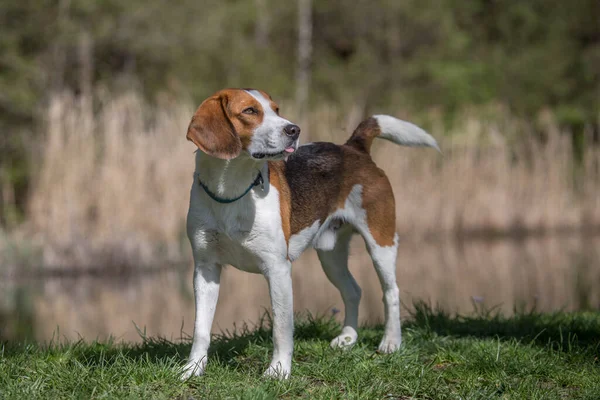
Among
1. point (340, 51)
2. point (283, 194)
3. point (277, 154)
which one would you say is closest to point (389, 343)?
point (283, 194)

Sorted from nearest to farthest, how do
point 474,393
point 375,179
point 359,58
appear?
point 474,393, point 375,179, point 359,58

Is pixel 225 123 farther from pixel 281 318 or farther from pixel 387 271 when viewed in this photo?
pixel 387 271

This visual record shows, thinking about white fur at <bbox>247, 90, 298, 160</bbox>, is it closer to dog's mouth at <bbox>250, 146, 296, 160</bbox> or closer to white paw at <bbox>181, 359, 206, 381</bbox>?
dog's mouth at <bbox>250, 146, 296, 160</bbox>

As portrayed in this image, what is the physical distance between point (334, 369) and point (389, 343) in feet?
2.82

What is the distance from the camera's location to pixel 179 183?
11844mm

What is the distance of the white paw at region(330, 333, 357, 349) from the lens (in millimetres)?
4967

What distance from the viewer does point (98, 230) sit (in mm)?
11305

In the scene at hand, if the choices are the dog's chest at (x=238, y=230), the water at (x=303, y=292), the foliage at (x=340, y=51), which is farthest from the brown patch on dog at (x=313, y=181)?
the foliage at (x=340, y=51)

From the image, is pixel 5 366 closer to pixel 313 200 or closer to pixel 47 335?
pixel 313 200

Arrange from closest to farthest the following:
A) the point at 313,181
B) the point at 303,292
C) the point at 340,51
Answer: the point at 313,181, the point at 303,292, the point at 340,51

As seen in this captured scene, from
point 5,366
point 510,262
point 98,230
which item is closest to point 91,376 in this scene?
point 5,366

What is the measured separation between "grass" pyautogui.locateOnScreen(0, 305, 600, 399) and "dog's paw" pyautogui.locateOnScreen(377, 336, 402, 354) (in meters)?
0.09

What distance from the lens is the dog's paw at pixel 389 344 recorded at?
5021mm

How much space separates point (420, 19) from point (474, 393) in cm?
2563
